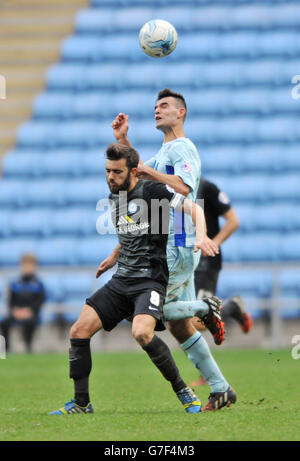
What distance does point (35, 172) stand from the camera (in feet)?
50.7

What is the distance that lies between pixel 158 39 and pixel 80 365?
92.0 inches

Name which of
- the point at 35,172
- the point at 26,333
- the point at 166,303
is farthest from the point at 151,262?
the point at 35,172

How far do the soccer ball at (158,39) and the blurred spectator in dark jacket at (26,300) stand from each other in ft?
20.7

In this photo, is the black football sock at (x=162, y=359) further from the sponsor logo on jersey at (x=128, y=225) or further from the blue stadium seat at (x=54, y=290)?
the blue stadium seat at (x=54, y=290)

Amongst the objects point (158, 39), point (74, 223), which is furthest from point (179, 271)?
point (74, 223)

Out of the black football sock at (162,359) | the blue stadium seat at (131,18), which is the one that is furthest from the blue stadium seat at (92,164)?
the black football sock at (162,359)

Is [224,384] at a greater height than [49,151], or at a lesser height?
lesser

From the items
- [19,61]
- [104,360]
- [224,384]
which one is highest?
[19,61]

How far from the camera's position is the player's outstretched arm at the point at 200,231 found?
16.9 feet

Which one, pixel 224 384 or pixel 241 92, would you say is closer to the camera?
pixel 224 384
